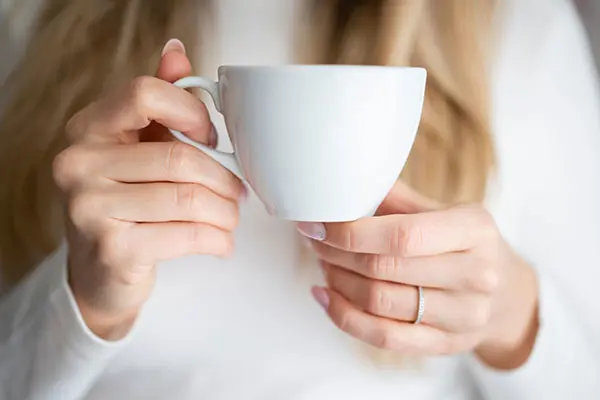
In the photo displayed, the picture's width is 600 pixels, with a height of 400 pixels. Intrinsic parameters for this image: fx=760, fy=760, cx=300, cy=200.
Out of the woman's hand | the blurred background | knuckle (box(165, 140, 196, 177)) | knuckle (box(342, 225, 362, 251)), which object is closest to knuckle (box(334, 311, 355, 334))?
the woman's hand

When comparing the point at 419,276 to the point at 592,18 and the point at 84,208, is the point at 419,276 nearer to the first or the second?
the point at 84,208

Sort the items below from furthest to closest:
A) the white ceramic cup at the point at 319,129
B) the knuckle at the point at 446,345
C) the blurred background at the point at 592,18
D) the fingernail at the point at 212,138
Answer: the blurred background at the point at 592,18
the knuckle at the point at 446,345
the fingernail at the point at 212,138
the white ceramic cup at the point at 319,129

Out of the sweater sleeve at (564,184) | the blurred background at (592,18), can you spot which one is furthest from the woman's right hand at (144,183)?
the blurred background at (592,18)

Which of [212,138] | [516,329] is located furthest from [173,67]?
[516,329]

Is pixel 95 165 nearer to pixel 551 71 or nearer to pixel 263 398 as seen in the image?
pixel 263 398

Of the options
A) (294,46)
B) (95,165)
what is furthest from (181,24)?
(95,165)

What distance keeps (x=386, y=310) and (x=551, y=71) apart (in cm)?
40

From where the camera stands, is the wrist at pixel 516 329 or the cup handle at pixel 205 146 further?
the wrist at pixel 516 329

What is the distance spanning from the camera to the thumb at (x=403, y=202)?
2.19ft

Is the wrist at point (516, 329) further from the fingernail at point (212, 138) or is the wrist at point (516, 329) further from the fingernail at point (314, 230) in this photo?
the fingernail at point (212, 138)

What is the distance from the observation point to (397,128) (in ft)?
1.74

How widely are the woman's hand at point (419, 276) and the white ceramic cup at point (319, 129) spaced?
0.05 m

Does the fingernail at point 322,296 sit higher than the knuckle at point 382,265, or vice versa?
the knuckle at point 382,265

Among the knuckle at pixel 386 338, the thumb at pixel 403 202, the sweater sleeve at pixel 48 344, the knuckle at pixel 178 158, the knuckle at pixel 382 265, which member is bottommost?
the sweater sleeve at pixel 48 344
